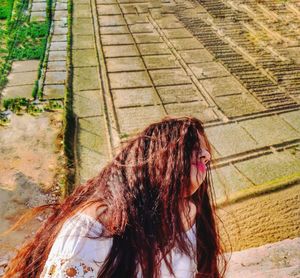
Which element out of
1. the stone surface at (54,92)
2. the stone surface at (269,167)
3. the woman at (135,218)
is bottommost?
the stone surface at (54,92)

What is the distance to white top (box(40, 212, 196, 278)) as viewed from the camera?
4.33ft

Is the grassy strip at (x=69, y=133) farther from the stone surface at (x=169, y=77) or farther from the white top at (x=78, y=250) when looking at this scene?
the white top at (x=78, y=250)

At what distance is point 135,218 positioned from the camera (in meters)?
1.51

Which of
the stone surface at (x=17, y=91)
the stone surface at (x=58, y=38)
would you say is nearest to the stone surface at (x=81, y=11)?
the stone surface at (x=58, y=38)

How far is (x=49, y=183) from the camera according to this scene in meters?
6.81

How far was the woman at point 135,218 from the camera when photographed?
136 centimetres

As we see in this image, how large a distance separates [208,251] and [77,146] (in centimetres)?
582

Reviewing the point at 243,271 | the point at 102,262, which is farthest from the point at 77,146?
the point at 102,262

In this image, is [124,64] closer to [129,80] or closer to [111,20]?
[129,80]

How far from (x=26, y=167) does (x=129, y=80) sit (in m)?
3.64

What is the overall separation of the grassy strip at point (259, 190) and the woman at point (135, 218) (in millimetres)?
4312

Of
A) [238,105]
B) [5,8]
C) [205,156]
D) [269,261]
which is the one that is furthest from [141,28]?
[205,156]

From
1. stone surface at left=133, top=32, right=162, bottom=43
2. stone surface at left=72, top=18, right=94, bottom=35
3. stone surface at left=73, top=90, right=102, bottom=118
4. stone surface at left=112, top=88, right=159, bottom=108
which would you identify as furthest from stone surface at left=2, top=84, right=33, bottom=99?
stone surface at left=133, top=32, right=162, bottom=43

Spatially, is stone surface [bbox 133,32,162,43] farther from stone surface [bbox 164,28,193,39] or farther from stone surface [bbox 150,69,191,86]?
stone surface [bbox 150,69,191,86]
